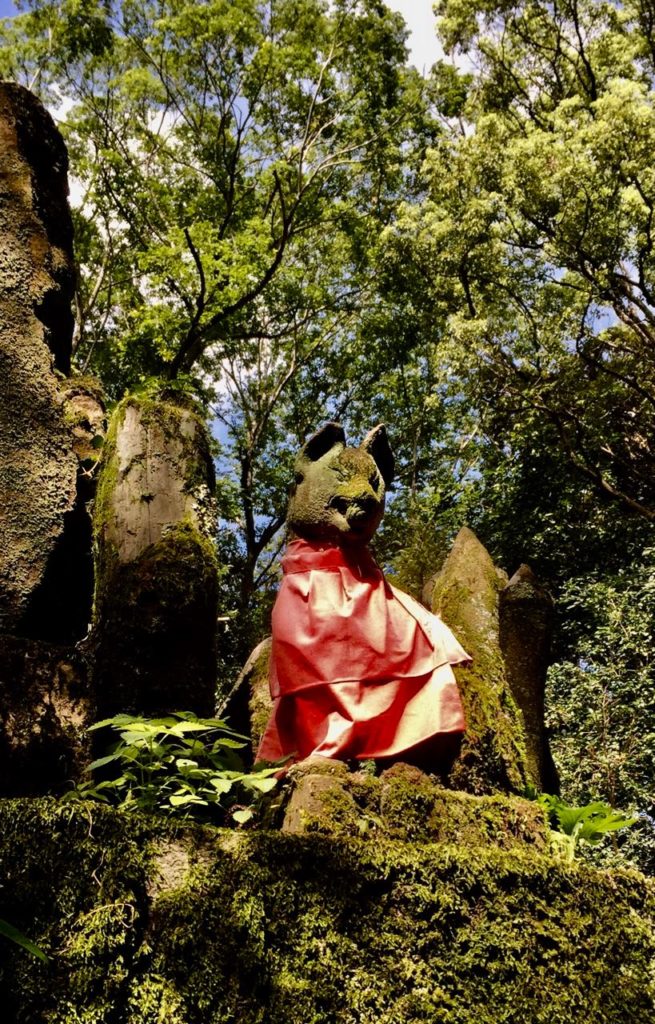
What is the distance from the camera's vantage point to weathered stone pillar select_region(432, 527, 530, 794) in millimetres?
3694

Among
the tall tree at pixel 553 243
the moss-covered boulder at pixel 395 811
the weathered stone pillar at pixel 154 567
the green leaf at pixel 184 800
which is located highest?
the tall tree at pixel 553 243

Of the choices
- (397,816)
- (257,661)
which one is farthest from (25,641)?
(257,661)

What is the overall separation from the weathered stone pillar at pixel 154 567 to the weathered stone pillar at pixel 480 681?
137 cm

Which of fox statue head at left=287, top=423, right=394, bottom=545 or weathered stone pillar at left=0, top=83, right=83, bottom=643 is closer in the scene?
weathered stone pillar at left=0, top=83, right=83, bottom=643

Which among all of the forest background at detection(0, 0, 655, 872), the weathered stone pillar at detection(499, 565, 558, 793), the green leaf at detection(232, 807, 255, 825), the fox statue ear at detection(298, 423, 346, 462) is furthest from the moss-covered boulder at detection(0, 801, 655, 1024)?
the forest background at detection(0, 0, 655, 872)

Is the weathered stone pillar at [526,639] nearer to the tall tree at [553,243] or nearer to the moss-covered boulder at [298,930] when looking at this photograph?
the moss-covered boulder at [298,930]

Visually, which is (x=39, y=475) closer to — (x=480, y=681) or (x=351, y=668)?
(x=351, y=668)

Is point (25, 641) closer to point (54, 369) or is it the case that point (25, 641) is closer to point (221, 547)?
point (54, 369)

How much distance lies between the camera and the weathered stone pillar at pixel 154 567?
2.90 metres

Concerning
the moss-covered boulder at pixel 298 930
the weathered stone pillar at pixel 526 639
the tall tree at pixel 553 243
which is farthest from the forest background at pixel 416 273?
the moss-covered boulder at pixel 298 930

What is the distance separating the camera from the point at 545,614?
207 inches

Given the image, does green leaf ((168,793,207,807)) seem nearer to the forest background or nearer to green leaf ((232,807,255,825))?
green leaf ((232,807,255,825))

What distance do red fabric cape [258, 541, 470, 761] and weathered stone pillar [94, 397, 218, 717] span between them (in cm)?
64

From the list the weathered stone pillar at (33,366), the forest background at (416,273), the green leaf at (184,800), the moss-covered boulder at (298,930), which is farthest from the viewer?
the forest background at (416,273)
